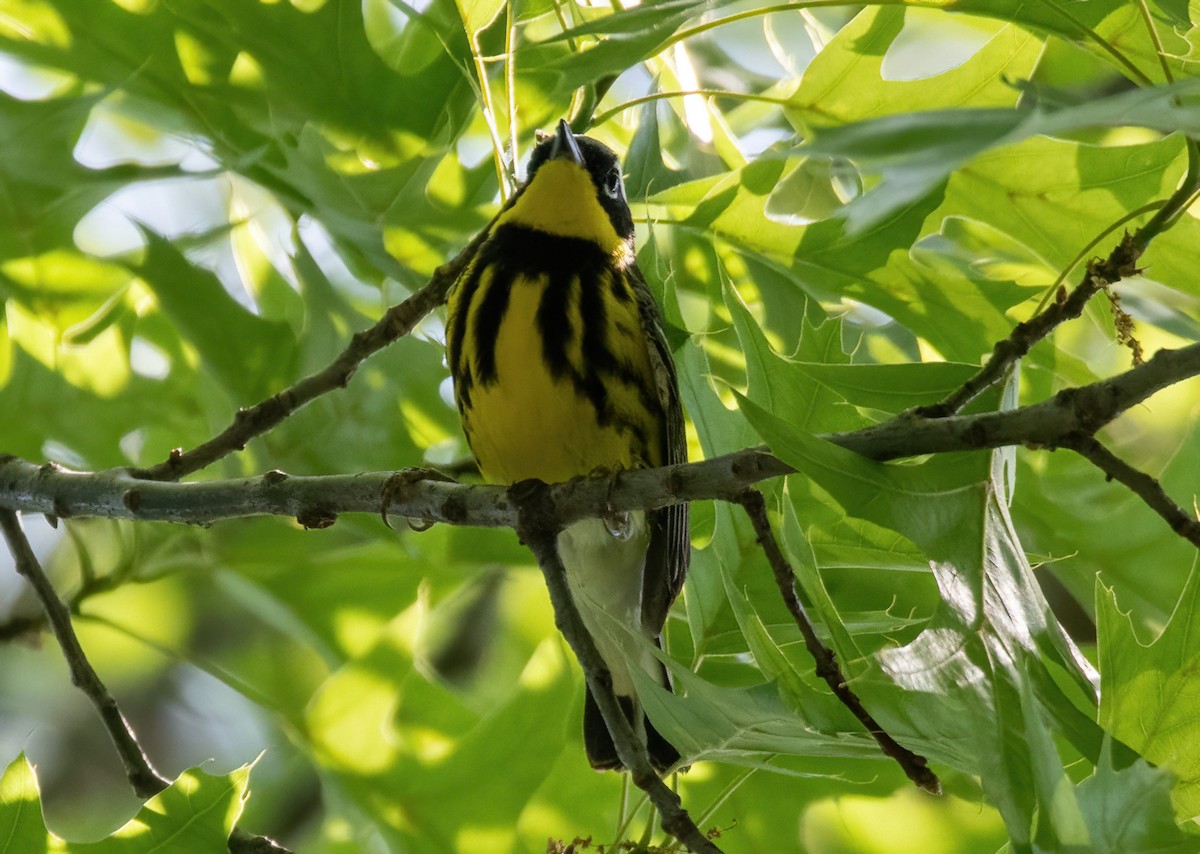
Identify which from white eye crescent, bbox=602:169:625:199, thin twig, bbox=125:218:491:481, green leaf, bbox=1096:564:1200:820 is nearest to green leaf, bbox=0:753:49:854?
thin twig, bbox=125:218:491:481

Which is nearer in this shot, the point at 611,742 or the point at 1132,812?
the point at 1132,812

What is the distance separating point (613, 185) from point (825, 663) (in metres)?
1.55

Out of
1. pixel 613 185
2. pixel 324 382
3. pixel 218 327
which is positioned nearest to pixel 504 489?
pixel 324 382

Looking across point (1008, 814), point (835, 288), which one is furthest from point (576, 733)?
point (1008, 814)

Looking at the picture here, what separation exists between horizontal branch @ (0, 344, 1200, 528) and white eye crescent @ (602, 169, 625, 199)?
0.86m

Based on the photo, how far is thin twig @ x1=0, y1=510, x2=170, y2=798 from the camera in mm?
1940

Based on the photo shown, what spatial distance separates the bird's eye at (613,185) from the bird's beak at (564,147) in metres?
0.10

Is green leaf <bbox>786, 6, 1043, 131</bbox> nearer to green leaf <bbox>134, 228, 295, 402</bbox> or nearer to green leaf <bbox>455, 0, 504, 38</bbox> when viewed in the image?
green leaf <bbox>455, 0, 504, 38</bbox>

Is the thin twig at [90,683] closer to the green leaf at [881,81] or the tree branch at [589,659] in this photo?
the tree branch at [589,659]

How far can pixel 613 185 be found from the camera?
2725 mm

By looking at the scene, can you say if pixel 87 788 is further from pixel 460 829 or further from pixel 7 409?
pixel 460 829

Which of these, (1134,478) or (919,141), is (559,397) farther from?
(919,141)

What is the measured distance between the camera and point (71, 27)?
2.11m

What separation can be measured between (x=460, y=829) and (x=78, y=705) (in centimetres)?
236
